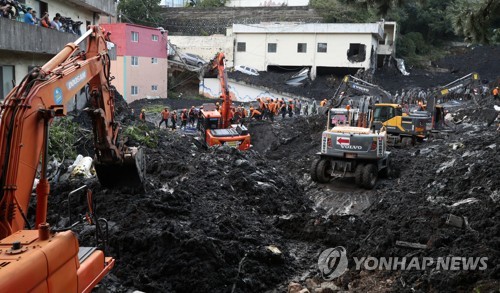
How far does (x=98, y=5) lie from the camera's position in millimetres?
23938

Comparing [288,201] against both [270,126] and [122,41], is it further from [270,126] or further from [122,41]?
[122,41]

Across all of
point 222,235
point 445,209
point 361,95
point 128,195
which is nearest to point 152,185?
point 128,195

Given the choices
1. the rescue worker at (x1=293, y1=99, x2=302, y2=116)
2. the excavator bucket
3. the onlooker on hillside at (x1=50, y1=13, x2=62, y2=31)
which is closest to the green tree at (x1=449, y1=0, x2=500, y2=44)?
the excavator bucket

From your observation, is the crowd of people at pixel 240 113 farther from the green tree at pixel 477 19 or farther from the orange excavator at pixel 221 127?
the green tree at pixel 477 19

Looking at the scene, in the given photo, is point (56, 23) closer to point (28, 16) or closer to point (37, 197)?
point (28, 16)

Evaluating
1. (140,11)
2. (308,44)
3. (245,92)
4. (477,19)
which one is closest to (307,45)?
(308,44)

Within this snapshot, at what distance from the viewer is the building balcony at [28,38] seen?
14.2 m

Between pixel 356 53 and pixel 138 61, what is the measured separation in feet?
65.8

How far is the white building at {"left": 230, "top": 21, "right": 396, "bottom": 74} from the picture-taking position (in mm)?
43938

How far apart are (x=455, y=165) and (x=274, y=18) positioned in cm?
4427

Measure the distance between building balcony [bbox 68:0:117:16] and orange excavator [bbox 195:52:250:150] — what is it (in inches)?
257

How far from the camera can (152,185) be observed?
1050 cm

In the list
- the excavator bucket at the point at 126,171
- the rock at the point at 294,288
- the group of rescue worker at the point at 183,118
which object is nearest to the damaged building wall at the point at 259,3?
the group of rescue worker at the point at 183,118

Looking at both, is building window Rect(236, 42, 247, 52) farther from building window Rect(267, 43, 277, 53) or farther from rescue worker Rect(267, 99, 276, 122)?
rescue worker Rect(267, 99, 276, 122)
